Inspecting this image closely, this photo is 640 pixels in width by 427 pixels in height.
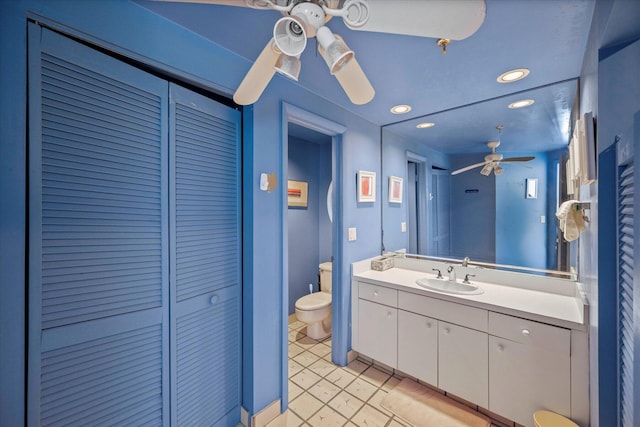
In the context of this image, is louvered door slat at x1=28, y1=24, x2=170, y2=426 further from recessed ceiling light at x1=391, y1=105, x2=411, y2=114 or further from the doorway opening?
recessed ceiling light at x1=391, y1=105, x2=411, y2=114

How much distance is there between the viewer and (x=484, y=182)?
2121 millimetres

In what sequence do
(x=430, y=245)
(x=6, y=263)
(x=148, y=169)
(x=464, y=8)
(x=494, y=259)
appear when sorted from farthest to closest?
(x=430, y=245) → (x=494, y=259) → (x=148, y=169) → (x=6, y=263) → (x=464, y=8)

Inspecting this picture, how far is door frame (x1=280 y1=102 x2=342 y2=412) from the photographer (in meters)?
1.64

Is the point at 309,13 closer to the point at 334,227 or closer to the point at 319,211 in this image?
the point at 334,227

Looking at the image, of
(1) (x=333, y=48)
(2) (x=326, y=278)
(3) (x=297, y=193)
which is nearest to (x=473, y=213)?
(2) (x=326, y=278)

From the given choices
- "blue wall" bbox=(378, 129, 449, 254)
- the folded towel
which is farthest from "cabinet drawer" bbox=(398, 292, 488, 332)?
"blue wall" bbox=(378, 129, 449, 254)

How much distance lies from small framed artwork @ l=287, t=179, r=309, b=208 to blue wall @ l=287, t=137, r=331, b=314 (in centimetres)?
5

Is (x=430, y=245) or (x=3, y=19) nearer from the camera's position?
(x=3, y=19)

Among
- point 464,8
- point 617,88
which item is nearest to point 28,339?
point 464,8

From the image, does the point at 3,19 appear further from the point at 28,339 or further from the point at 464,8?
the point at 464,8

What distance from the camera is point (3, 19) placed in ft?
2.56

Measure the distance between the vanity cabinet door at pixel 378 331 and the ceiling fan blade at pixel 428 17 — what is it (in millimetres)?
1857

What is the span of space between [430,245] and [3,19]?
2816 mm

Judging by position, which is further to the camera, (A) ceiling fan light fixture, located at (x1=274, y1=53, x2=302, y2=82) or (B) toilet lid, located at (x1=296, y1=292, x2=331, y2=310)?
A: (B) toilet lid, located at (x1=296, y1=292, x2=331, y2=310)
